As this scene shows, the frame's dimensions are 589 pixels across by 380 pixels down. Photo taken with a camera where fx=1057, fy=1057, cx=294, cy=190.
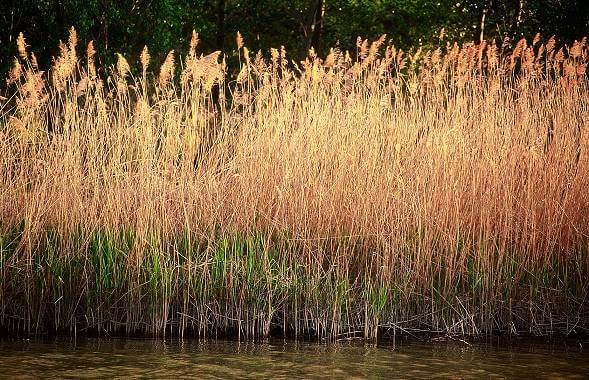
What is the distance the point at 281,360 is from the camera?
521 cm

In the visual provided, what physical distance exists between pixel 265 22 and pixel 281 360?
18.4 metres

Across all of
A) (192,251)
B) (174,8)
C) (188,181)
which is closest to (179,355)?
(192,251)

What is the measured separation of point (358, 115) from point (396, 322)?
4.39 ft

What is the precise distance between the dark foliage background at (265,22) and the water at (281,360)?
3.85m

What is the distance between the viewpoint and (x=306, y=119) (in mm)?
6465

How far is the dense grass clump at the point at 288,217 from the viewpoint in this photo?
19.2ft

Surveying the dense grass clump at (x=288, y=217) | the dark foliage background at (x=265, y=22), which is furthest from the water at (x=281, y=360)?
the dark foliage background at (x=265, y=22)

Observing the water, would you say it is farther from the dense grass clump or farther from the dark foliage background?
the dark foliage background

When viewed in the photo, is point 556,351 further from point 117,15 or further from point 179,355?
point 117,15

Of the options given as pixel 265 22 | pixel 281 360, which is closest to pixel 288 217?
pixel 281 360

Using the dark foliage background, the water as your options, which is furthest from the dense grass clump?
the dark foliage background

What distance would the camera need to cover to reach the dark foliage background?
11.9 m

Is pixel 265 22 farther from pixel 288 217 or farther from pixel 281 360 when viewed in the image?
pixel 281 360

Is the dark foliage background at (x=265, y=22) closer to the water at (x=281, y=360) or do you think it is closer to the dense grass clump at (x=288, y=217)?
the dense grass clump at (x=288, y=217)
